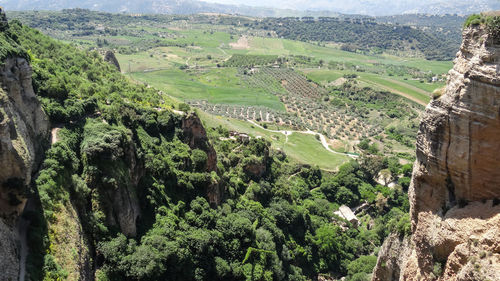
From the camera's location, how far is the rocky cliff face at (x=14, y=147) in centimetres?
2425

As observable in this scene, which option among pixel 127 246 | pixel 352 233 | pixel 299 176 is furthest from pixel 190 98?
pixel 127 246

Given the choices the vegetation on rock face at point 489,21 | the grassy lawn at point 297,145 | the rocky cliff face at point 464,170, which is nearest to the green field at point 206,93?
the grassy lawn at point 297,145

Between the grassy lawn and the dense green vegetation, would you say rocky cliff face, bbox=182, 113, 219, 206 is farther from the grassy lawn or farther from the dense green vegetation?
the grassy lawn

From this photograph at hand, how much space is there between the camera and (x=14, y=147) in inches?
1053

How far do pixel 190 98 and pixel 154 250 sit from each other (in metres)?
140

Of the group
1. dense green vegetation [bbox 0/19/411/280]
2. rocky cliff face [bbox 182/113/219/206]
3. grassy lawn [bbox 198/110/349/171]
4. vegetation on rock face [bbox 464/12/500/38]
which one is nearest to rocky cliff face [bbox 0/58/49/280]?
dense green vegetation [bbox 0/19/411/280]

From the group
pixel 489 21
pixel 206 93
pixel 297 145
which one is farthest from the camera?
pixel 206 93

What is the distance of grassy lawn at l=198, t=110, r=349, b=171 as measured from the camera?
113 metres

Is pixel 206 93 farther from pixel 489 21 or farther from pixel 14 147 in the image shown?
pixel 489 21

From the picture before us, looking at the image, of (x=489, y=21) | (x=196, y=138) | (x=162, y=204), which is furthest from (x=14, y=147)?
(x=196, y=138)

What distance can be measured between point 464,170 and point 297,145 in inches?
4101

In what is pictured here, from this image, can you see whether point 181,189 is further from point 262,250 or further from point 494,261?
point 494,261

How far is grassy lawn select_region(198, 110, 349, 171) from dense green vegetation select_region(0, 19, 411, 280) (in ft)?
78.8

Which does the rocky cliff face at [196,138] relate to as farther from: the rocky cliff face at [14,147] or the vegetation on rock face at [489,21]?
the vegetation on rock face at [489,21]
